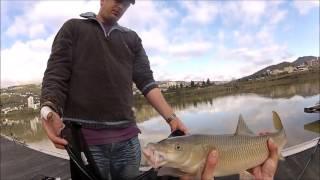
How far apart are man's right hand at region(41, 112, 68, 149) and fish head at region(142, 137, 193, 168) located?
74 cm

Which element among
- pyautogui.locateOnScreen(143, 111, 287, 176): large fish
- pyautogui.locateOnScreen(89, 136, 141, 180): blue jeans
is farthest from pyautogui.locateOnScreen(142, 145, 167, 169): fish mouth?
pyautogui.locateOnScreen(89, 136, 141, 180): blue jeans

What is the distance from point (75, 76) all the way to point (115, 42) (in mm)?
376

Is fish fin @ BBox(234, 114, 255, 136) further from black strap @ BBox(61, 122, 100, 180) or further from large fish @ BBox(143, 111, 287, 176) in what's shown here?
black strap @ BBox(61, 122, 100, 180)

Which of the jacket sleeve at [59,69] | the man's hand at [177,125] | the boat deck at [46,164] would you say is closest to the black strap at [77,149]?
the jacket sleeve at [59,69]

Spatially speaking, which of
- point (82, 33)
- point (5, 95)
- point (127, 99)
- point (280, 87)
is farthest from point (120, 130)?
point (280, 87)

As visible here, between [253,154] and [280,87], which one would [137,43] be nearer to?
[253,154]

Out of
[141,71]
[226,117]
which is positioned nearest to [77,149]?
[141,71]

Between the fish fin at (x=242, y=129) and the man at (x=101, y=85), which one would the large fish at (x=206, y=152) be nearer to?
the fish fin at (x=242, y=129)

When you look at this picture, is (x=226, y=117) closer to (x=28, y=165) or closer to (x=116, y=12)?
(x=28, y=165)

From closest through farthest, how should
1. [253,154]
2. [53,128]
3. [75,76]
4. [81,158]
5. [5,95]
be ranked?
[253,154] < [53,128] < [81,158] < [75,76] < [5,95]

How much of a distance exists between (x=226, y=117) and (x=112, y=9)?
→ 28.1 m

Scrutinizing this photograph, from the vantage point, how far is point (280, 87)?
5606cm

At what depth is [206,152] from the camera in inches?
67.0

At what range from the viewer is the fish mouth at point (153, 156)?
1.61 metres
